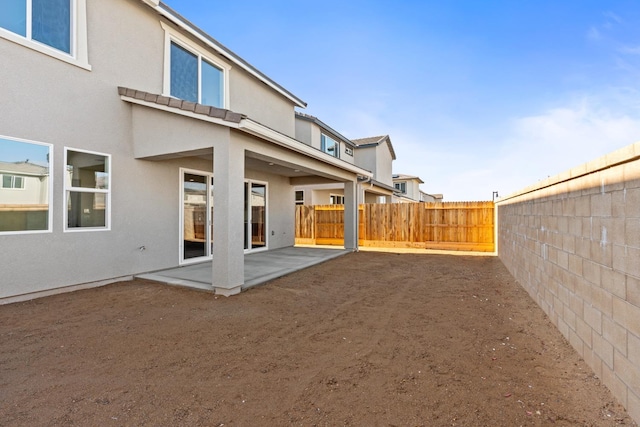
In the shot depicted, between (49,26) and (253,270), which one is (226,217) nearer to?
(253,270)

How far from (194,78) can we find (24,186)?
473 centimetres

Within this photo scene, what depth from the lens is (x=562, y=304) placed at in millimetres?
3887

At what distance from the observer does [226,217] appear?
5629 millimetres

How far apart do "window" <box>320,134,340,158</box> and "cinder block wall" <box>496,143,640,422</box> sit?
1333cm

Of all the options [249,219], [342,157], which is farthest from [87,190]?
[342,157]

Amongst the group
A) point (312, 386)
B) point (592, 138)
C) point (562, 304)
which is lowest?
point (312, 386)

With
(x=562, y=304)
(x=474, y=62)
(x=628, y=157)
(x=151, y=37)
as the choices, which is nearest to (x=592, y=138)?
(x=474, y=62)

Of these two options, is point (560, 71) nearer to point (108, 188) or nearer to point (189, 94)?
point (189, 94)

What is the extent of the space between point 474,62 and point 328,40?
4.94 meters

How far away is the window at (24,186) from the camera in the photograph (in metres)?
4.98

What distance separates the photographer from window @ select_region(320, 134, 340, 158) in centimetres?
1723

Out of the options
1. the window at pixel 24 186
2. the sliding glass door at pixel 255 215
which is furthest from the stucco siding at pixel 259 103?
the window at pixel 24 186

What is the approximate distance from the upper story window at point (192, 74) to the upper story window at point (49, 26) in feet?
6.01

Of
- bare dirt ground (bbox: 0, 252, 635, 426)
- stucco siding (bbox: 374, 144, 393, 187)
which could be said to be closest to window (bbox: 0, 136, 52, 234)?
bare dirt ground (bbox: 0, 252, 635, 426)
